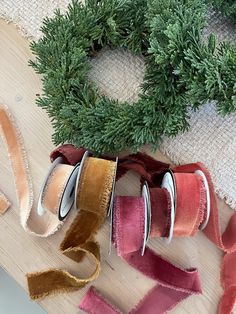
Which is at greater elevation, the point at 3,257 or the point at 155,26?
the point at 155,26

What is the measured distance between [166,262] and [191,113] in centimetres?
27

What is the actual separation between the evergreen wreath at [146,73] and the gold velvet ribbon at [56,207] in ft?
0.19

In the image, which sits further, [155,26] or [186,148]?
[186,148]

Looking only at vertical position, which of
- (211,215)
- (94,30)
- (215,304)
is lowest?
(215,304)

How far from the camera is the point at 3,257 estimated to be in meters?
0.97

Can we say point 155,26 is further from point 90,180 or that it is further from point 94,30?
point 90,180

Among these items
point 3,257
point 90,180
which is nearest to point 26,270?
point 3,257

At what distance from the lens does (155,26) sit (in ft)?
2.86

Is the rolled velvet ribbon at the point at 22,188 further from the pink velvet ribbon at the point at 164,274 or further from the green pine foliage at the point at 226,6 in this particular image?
the green pine foliage at the point at 226,6

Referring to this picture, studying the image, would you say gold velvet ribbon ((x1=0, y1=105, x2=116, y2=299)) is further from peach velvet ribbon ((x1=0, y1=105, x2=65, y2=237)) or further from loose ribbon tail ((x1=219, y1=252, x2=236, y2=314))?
loose ribbon tail ((x1=219, y1=252, x2=236, y2=314))

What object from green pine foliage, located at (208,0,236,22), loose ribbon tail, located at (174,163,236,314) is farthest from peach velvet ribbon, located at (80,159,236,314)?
green pine foliage, located at (208,0,236,22)

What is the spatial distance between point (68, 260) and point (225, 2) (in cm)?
54

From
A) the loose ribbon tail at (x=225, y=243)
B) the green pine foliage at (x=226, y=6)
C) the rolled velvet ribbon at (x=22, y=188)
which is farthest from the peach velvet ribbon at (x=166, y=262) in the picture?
the green pine foliage at (x=226, y=6)

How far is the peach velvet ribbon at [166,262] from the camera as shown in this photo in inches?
35.4
